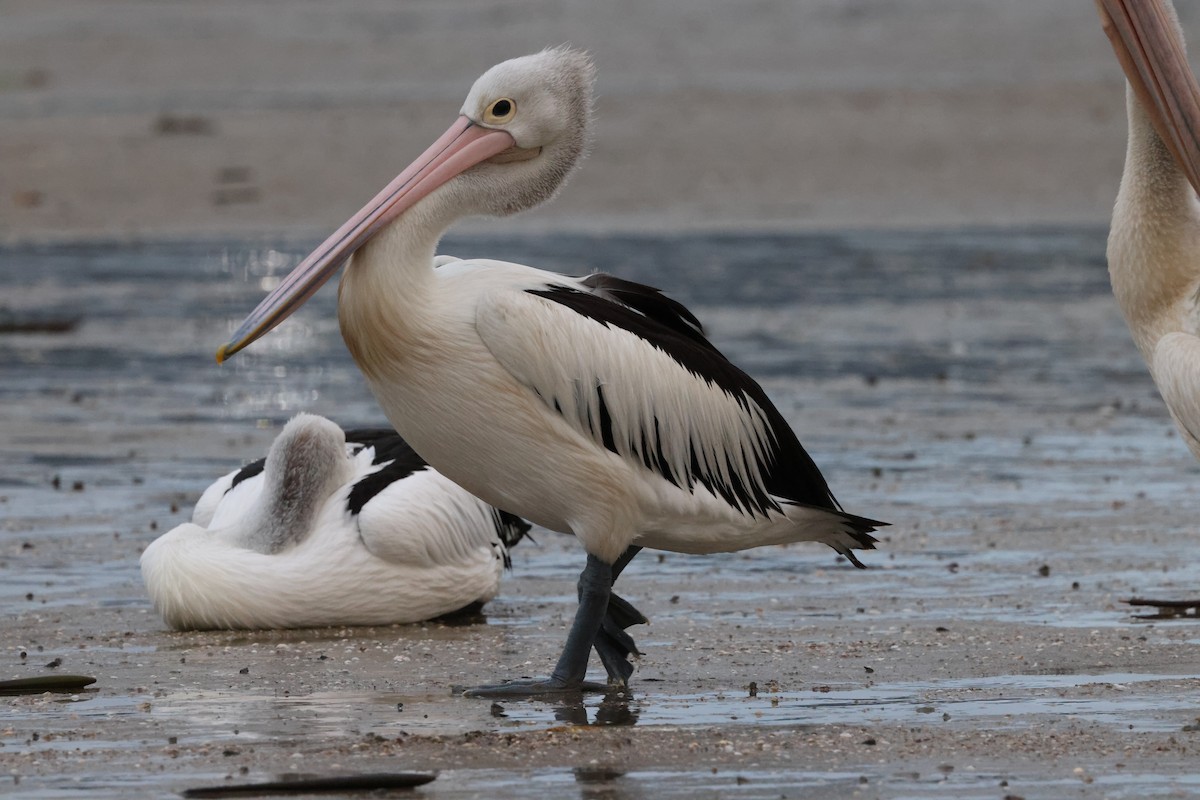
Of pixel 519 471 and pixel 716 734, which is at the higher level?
pixel 519 471

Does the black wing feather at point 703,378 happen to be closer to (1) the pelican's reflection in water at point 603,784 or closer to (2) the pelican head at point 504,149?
(2) the pelican head at point 504,149

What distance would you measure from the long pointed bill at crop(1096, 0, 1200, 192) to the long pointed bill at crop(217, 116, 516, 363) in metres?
1.68

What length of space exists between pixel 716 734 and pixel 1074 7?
28.4m

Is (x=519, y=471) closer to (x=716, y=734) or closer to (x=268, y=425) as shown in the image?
(x=716, y=734)

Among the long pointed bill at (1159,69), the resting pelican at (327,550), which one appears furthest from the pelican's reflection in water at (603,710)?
the long pointed bill at (1159,69)

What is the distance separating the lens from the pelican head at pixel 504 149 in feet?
16.3

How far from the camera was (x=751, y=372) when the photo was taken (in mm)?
10656

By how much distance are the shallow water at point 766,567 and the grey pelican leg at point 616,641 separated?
0.09m

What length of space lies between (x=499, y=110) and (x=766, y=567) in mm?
2279

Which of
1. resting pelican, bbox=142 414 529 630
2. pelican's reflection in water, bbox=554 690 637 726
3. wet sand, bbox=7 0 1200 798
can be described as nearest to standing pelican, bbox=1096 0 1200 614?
wet sand, bbox=7 0 1200 798

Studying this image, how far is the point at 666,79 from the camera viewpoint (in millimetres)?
25141

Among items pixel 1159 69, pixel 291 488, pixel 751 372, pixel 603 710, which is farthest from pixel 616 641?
pixel 751 372

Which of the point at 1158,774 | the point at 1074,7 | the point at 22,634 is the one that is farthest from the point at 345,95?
the point at 1158,774

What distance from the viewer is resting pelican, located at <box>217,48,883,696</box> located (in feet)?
15.7
